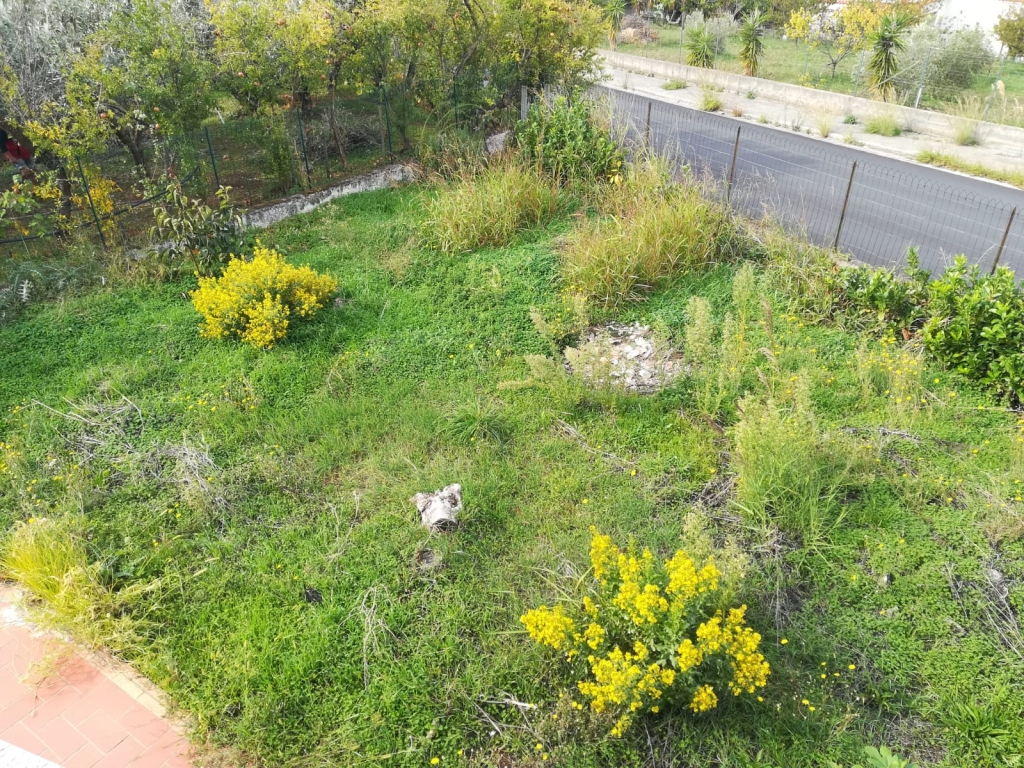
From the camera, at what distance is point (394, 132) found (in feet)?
34.7

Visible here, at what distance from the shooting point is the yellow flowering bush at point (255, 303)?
584 centimetres

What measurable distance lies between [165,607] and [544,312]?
3897 millimetres

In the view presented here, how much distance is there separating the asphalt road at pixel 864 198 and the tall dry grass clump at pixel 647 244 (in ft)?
2.40

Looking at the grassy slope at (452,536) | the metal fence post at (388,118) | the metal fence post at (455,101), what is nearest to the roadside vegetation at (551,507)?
the grassy slope at (452,536)

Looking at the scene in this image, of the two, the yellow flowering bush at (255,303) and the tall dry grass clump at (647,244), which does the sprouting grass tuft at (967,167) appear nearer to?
the tall dry grass clump at (647,244)

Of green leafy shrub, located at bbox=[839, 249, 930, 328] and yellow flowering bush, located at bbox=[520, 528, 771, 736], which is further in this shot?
green leafy shrub, located at bbox=[839, 249, 930, 328]

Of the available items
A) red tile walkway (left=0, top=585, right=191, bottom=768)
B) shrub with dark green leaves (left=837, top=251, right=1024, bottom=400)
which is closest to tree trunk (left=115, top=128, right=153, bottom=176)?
A: red tile walkway (left=0, top=585, right=191, bottom=768)

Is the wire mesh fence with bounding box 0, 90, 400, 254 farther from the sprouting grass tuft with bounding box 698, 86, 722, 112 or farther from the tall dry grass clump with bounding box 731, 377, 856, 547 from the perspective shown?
the sprouting grass tuft with bounding box 698, 86, 722, 112

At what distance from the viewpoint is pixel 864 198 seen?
9234 mm

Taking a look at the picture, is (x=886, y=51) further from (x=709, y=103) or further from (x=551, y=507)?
(x=551, y=507)

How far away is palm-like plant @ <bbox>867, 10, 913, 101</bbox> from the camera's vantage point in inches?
567

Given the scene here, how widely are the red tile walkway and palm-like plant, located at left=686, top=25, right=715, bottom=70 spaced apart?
68.1ft

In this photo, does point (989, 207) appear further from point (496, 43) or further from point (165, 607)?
point (165, 607)

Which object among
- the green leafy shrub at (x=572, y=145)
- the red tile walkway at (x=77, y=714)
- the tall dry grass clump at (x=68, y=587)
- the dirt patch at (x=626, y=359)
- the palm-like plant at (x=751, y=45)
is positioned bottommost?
the red tile walkway at (x=77, y=714)
